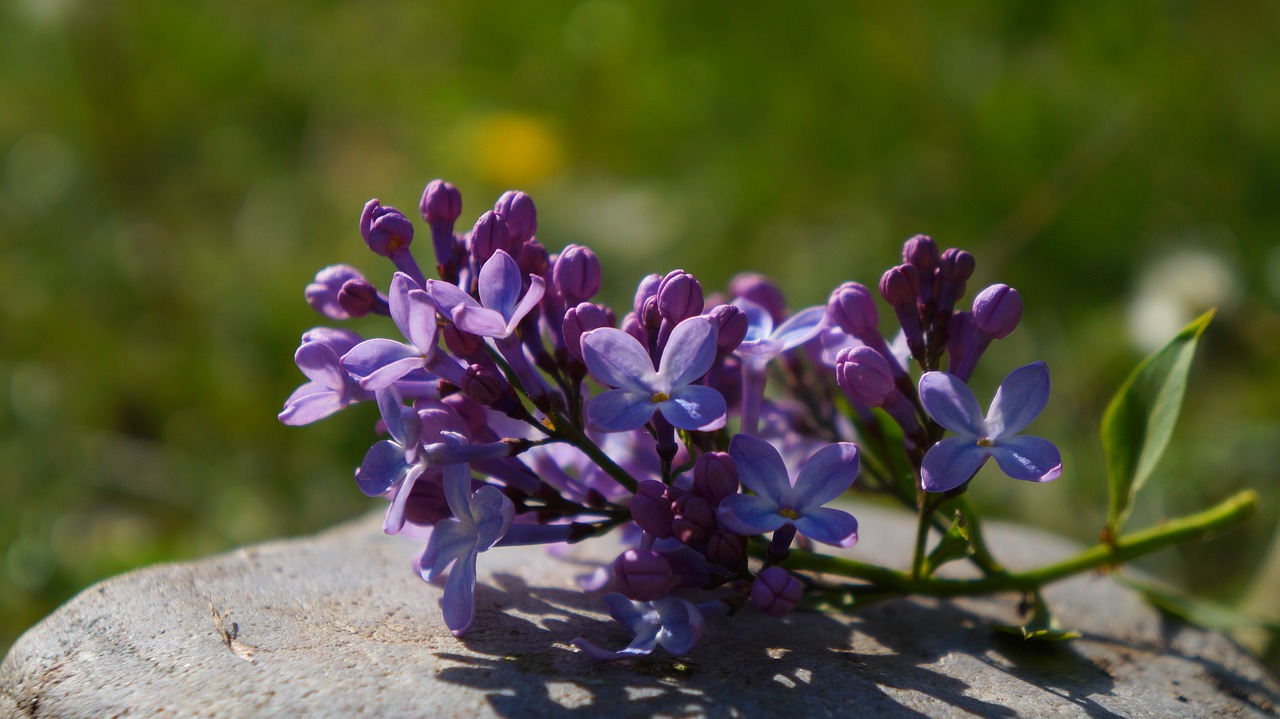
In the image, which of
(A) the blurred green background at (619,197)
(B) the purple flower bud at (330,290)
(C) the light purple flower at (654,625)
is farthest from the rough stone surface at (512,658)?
(A) the blurred green background at (619,197)

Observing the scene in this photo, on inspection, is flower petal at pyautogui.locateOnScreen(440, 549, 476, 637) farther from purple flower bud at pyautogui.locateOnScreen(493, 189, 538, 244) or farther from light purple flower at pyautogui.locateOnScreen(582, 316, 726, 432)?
purple flower bud at pyautogui.locateOnScreen(493, 189, 538, 244)

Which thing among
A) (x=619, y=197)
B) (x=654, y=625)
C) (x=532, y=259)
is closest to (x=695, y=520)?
(x=654, y=625)

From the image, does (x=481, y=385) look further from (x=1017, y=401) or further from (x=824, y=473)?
(x=1017, y=401)

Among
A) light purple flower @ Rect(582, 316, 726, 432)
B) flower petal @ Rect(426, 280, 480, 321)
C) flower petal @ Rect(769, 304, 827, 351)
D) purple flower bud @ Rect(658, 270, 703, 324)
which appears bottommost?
light purple flower @ Rect(582, 316, 726, 432)

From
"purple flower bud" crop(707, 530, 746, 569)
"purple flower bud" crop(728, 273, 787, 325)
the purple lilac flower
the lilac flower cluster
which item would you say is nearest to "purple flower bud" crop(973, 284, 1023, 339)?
the lilac flower cluster

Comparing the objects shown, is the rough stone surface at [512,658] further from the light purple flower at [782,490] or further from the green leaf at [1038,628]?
the light purple flower at [782,490]
